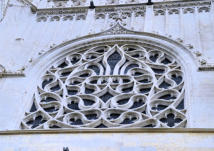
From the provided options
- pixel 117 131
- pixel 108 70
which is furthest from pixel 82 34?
pixel 117 131

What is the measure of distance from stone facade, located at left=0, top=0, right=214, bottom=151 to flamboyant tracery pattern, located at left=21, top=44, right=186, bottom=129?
3 cm

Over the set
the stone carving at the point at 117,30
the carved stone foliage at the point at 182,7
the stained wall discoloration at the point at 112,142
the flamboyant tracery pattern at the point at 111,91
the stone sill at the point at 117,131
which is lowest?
the stained wall discoloration at the point at 112,142

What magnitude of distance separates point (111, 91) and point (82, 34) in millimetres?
3773

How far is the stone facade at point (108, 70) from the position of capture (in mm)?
15570

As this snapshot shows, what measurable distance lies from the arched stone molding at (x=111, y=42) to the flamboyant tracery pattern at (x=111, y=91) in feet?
0.58

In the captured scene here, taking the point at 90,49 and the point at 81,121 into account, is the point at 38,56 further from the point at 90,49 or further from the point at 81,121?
the point at 81,121

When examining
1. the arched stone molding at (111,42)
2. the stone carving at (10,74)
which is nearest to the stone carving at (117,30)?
the arched stone molding at (111,42)

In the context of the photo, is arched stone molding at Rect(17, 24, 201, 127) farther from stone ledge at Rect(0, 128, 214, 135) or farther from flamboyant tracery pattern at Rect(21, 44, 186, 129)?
stone ledge at Rect(0, 128, 214, 135)

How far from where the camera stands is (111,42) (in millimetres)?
19938

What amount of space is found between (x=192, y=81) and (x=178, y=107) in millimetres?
1033

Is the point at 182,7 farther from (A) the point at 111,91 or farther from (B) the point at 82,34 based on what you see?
(A) the point at 111,91

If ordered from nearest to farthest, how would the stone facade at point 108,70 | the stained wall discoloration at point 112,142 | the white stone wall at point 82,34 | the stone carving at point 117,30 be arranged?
A: the stained wall discoloration at point 112,142
the stone facade at point 108,70
the white stone wall at point 82,34
the stone carving at point 117,30

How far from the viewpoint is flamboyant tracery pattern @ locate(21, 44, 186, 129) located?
53.2 feet

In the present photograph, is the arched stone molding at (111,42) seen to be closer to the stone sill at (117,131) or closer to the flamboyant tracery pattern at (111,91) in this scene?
the flamboyant tracery pattern at (111,91)
